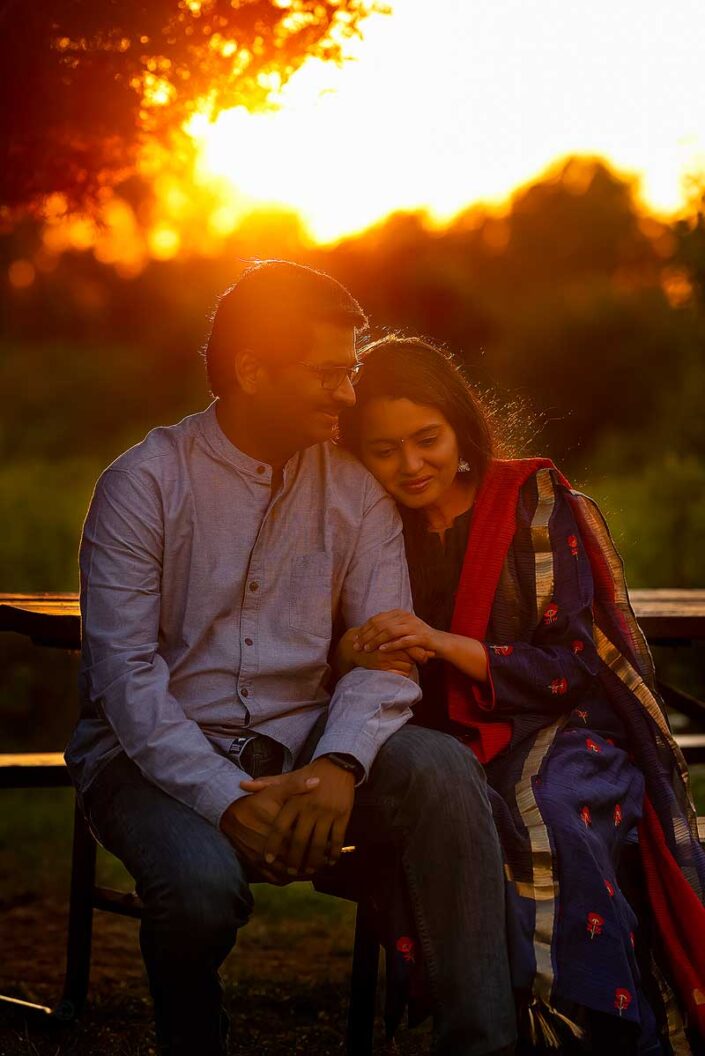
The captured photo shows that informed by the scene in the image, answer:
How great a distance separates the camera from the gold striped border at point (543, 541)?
2904 millimetres

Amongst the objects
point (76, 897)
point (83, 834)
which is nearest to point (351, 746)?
point (83, 834)

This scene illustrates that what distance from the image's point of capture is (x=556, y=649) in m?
2.86

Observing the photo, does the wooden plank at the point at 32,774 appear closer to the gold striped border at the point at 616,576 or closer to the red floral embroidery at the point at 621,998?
the gold striped border at the point at 616,576

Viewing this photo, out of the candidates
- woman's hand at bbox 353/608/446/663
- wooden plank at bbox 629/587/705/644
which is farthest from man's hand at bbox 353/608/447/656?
wooden plank at bbox 629/587/705/644

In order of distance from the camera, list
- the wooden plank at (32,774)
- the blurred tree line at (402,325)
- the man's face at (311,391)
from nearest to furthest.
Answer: the man's face at (311,391)
the wooden plank at (32,774)
the blurred tree line at (402,325)

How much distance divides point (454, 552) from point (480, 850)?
89 cm

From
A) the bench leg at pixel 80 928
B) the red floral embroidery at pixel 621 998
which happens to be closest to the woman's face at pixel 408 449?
the red floral embroidery at pixel 621 998

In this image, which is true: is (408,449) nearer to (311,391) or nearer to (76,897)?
(311,391)

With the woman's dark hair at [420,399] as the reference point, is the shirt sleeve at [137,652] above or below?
below

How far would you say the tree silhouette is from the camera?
352 centimetres

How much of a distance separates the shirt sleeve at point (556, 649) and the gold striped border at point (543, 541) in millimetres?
10

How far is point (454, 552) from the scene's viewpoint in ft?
10.0

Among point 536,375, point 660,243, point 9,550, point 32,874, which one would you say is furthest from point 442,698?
point 660,243

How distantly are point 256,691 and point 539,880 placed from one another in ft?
2.42
